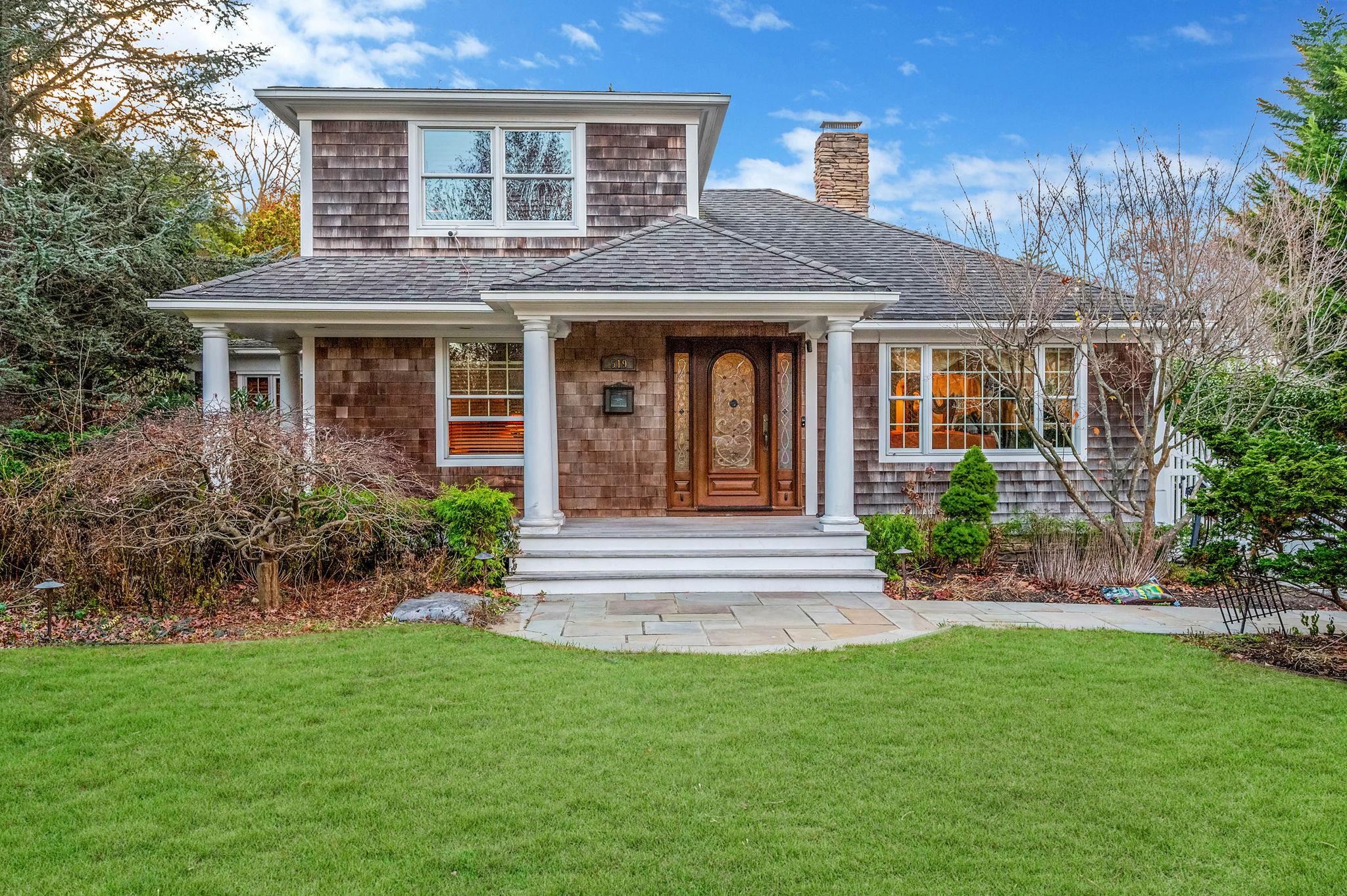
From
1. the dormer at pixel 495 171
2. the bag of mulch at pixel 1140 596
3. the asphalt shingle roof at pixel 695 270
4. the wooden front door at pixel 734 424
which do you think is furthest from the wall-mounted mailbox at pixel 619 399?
the bag of mulch at pixel 1140 596

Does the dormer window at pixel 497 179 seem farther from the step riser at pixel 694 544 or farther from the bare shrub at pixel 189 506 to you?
the step riser at pixel 694 544

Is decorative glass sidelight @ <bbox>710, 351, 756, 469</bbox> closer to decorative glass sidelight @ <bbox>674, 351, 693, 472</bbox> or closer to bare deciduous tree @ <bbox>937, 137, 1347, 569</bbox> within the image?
decorative glass sidelight @ <bbox>674, 351, 693, 472</bbox>

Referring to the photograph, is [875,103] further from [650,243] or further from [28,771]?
[28,771]

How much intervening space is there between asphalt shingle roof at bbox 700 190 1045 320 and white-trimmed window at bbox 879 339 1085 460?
604 millimetres

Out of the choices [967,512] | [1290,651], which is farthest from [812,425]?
[1290,651]

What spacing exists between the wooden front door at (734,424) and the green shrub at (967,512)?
6.66 feet

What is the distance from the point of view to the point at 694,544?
8109 millimetres

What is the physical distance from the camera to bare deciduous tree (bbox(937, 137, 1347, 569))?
7.60 meters

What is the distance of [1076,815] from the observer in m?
3.07

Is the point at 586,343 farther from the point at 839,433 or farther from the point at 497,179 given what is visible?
the point at 839,433

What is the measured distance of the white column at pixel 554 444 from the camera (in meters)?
8.36

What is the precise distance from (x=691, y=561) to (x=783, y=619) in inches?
64.6

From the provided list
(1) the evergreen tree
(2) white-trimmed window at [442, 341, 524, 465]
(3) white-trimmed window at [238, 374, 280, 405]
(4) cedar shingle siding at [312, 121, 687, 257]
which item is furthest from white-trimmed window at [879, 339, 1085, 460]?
(3) white-trimmed window at [238, 374, 280, 405]

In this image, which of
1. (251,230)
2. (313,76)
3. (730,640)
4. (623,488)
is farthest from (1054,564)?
(313,76)
